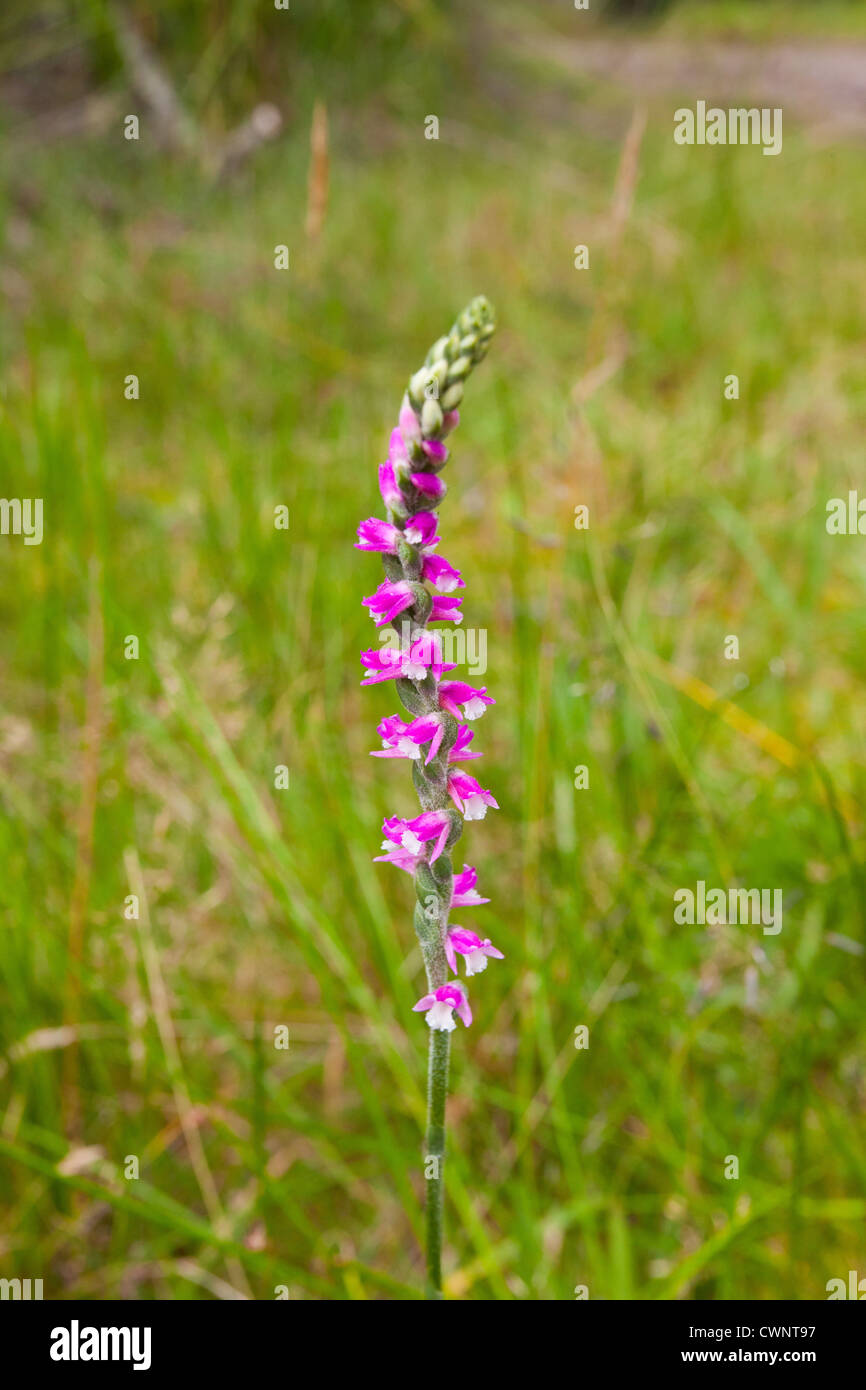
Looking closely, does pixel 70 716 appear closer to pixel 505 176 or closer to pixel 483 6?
pixel 505 176

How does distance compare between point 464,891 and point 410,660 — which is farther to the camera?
point 464,891

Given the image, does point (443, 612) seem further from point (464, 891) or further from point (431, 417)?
point (464, 891)

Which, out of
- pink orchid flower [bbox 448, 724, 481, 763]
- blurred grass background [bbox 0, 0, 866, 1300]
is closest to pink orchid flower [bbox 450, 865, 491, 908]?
pink orchid flower [bbox 448, 724, 481, 763]

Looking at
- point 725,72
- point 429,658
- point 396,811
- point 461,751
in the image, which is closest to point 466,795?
point 461,751

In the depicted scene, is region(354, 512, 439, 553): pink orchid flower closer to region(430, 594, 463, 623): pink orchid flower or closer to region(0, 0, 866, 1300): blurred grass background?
region(430, 594, 463, 623): pink orchid flower

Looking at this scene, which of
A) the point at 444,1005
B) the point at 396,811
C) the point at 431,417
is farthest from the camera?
the point at 396,811

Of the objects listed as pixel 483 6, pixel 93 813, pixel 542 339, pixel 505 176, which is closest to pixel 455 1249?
pixel 93 813
